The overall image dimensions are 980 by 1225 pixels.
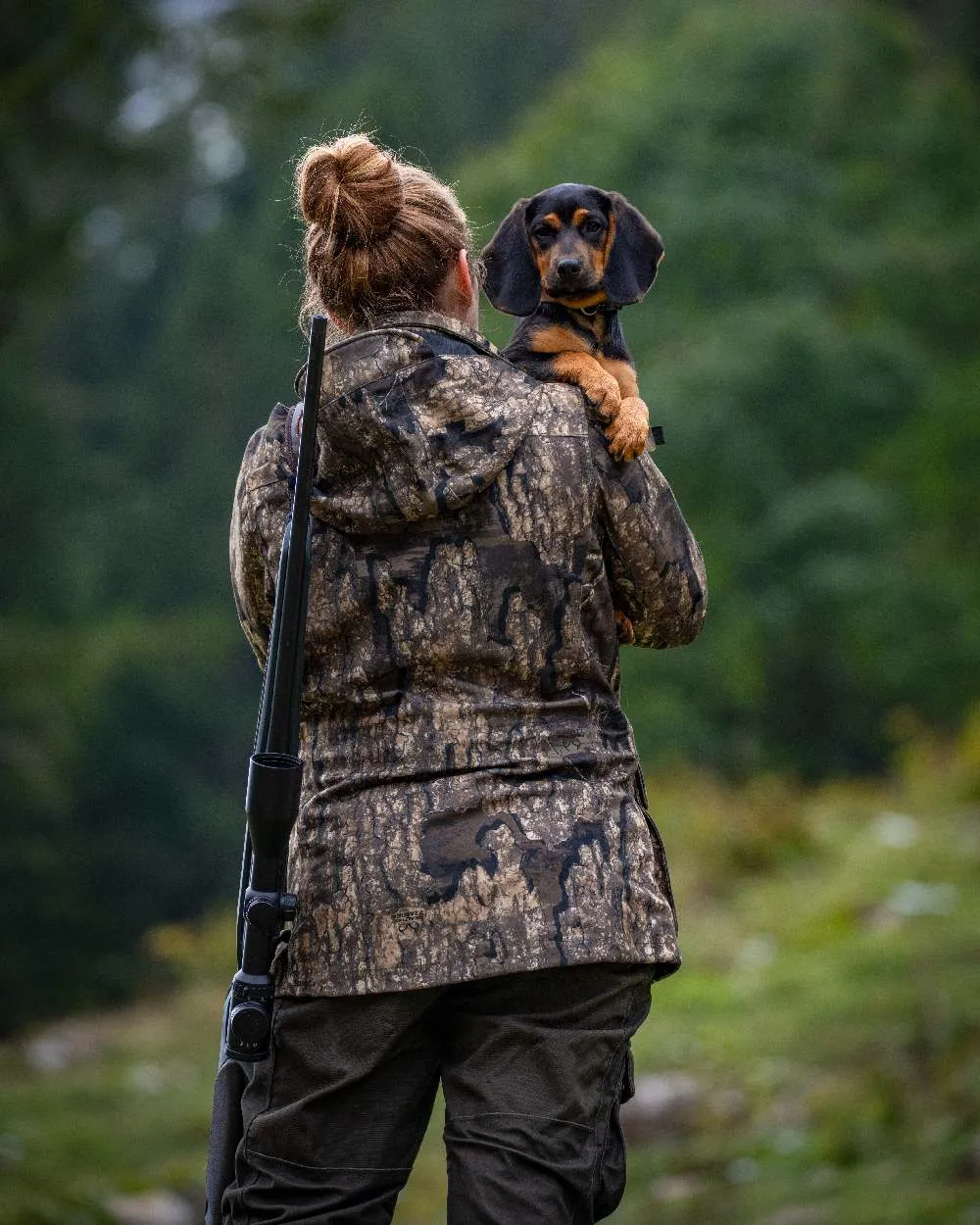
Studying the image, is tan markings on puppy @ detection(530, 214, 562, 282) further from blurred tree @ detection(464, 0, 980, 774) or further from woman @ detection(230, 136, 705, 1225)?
blurred tree @ detection(464, 0, 980, 774)

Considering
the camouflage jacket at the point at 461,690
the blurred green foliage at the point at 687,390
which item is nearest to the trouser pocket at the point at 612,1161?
the camouflage jacket at the point at 461,690

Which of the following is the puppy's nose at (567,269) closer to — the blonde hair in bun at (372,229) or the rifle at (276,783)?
the blonde hair in bun at (372,229)

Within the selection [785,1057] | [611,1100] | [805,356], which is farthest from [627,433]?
[805,356]

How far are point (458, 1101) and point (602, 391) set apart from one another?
1.03 meters

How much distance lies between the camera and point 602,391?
8.56ft

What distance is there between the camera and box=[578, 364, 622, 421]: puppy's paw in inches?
101

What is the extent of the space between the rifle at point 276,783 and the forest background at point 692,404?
32.3 ft

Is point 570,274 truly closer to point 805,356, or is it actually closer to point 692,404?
point 692,404

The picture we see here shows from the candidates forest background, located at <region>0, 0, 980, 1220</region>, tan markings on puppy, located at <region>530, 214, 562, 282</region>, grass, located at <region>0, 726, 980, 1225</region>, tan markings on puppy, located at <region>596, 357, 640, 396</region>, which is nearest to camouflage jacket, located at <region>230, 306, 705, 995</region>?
tan markings on puppy, located at <region>596, 357, 640, 396</region>

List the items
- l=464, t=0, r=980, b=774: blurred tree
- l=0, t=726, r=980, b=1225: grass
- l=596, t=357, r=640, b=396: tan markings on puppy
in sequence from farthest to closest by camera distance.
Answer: l=464, t=0, r=980, b=774: blurred tree, l=0, t=726, r=980, b=1225: grass, l=596, t=357, r=640, b=396: tan markings on puppy

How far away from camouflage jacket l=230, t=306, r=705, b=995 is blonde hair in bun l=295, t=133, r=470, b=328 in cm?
10

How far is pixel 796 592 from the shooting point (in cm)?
1827

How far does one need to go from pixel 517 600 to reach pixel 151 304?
31.5 m

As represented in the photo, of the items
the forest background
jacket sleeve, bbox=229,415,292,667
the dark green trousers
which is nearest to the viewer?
the dark green trousers
